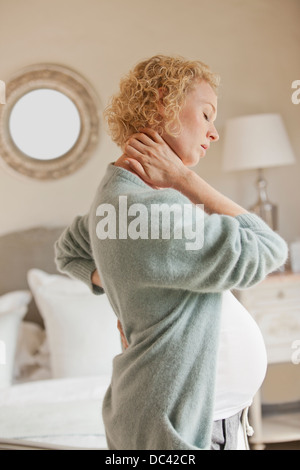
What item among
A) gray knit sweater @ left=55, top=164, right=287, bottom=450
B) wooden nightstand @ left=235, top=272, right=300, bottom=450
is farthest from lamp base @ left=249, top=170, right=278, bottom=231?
gray knit sweater @ left=55, top=164, right=287, bottom=450

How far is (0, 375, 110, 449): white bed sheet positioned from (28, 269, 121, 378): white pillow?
210 millimetres

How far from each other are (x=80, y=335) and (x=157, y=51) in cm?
115

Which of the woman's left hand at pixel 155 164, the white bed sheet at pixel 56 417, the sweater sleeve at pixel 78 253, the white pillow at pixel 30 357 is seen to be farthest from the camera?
the white pillow at pixel 30 357

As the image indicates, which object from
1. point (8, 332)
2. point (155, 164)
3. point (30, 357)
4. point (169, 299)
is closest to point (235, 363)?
point (169, 299)

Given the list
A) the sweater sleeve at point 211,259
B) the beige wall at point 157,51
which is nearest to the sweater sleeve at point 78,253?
the sweater sleeve at point 211,259

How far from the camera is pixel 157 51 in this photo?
2250mm

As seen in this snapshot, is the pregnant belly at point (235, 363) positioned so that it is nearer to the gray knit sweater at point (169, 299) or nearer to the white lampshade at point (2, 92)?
the gray knit sweater at point (169, 299)

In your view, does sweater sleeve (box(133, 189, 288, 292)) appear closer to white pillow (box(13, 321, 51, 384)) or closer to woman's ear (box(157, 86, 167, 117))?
woman's ear (box(157, 86, 167, 117))

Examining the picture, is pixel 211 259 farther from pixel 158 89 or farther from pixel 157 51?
pixel 157 51

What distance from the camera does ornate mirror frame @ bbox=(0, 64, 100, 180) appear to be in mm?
2410

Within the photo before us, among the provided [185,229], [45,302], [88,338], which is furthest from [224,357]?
[45,302]

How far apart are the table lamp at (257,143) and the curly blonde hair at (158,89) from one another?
1540 millimetres

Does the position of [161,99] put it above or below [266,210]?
below

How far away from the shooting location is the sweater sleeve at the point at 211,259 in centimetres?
67
